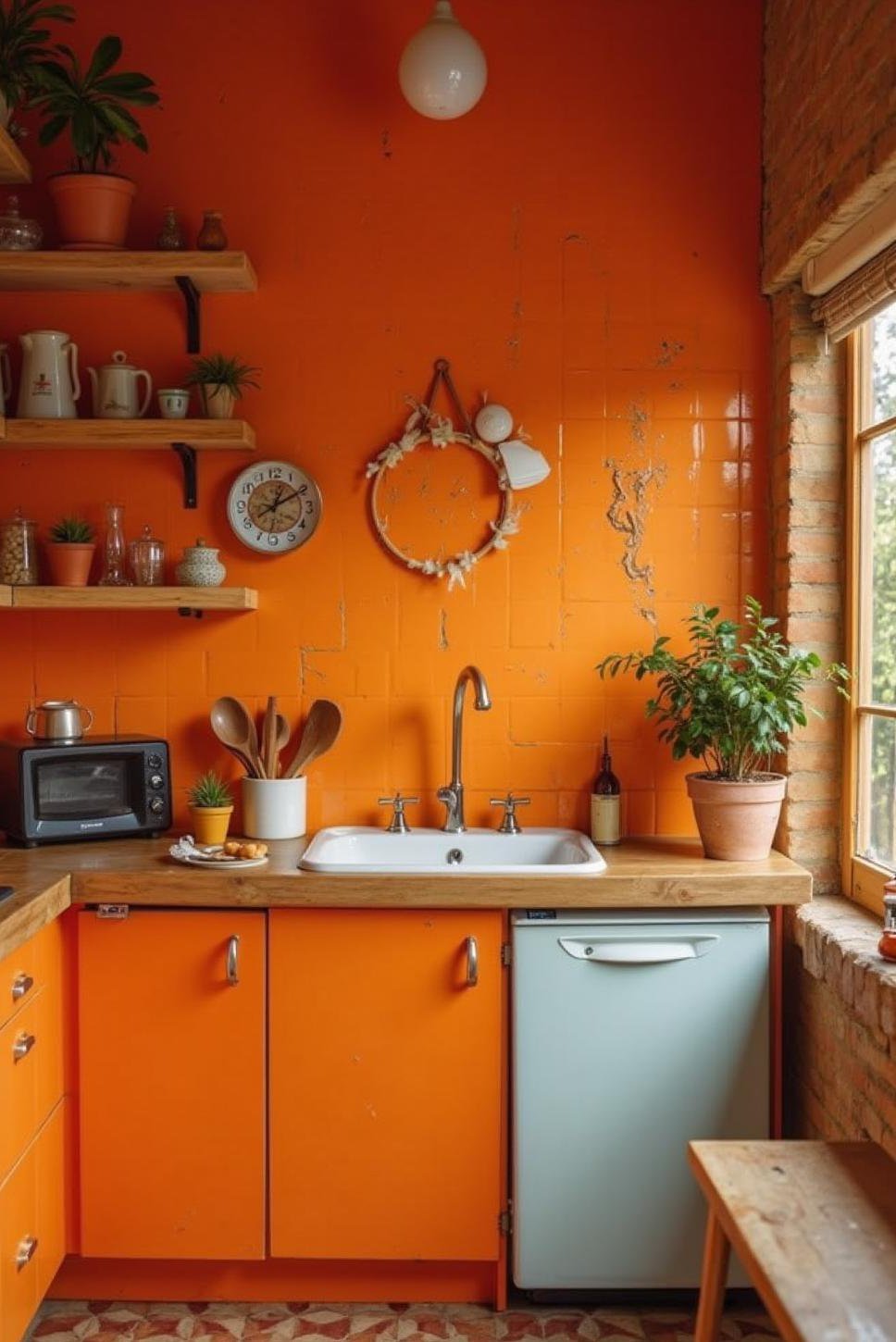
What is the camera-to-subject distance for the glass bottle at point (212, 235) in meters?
2.71

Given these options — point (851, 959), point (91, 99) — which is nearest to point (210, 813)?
point (851, 959)

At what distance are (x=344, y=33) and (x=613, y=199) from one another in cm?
77

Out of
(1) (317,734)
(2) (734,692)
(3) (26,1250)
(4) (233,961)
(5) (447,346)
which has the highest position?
(5) (447,346)

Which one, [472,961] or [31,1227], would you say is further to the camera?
[472,961]

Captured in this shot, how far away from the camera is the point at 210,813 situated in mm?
2639

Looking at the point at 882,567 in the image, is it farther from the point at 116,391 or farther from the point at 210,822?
the point at 116,391

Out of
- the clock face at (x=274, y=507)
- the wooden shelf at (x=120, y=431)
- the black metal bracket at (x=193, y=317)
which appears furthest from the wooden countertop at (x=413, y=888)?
the black metal bracket at (x=193, y=317)

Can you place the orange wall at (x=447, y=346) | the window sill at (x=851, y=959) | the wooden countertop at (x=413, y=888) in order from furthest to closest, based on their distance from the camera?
the orange wall at (x=447, y=346) < the wooden countertop at (x=413, y=888) < the window sill at (x=851, y=959)

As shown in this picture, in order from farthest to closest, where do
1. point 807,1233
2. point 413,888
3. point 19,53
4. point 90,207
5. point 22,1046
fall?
point 90,207, point 19,53, point 413,888, point 22,1046, point 807,1233

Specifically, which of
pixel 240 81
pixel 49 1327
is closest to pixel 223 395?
pixel 240 81

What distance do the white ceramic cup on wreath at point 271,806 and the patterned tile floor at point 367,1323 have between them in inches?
40.4

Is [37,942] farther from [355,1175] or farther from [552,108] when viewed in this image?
[552,108]

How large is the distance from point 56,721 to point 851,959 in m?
1.80

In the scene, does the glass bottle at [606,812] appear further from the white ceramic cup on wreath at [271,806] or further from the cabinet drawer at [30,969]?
the cabinet drawer at [30,969]
